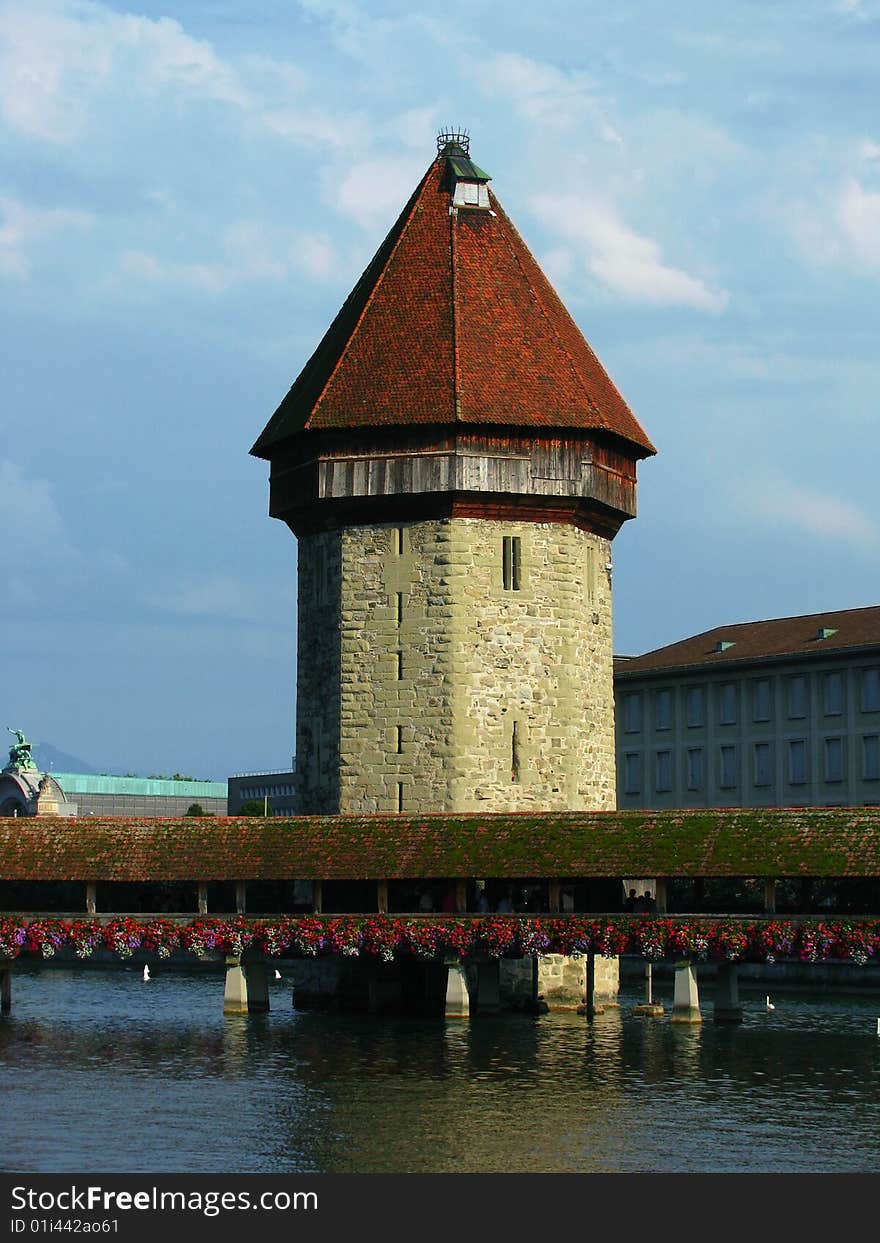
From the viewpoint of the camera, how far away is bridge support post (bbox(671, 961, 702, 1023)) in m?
38.3

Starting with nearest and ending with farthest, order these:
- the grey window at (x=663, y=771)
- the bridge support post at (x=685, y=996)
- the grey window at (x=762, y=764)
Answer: the bridge support post at (x=685, y=996) → the grey window at (x=762, y=764) → the grey window at (x=663, y=771)

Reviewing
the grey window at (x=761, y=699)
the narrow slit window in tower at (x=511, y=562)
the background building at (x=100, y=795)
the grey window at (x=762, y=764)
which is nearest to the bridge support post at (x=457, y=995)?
the narrow slit window in tower at (x=511, y=562)

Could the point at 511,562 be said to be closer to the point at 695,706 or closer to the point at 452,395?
the point at 452,395

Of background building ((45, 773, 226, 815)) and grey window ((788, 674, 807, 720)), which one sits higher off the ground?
grey window ((788, 674, 807, 720))

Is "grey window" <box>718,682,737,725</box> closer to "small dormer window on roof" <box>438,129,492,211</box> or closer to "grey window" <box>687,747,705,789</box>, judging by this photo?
"grey window" <box>687,747,705,789</box>

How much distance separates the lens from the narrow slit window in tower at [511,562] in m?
42.4

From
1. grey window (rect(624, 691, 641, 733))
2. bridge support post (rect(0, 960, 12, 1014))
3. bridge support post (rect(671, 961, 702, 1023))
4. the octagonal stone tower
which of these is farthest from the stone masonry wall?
grey window (rect(624, 691, 641, 733))

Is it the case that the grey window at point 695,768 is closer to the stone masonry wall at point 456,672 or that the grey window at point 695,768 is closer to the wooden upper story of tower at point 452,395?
the wooden upper story of tower at point 452,395

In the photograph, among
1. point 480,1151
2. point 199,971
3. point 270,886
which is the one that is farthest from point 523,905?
point 199,971

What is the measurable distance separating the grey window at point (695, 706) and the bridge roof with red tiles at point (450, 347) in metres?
28.2

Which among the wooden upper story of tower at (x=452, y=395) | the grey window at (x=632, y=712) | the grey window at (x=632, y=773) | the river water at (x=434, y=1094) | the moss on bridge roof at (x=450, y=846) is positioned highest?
the wooden upper story of tower at (x=452, y=395)

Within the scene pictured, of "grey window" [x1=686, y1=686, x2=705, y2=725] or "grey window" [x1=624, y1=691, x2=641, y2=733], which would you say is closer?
"grey window" [x1=686, y1=686, x2=705, y2=725]

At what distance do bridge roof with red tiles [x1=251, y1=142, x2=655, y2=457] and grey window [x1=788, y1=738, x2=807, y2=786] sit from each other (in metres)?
25.9

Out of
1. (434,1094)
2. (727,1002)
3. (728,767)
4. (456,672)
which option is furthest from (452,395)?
(728,767)
